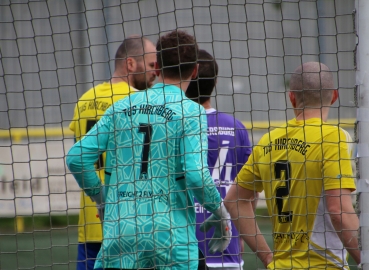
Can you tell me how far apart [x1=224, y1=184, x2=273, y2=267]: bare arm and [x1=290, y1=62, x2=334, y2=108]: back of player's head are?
538 mm

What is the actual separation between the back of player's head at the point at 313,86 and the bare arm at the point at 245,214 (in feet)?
1.77

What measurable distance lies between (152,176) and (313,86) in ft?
2.96

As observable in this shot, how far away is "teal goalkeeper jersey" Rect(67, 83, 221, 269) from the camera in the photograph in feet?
9.84

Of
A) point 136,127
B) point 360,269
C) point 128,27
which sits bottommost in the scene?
point 360,269

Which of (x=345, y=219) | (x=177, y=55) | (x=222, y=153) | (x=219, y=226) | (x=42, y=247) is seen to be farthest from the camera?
(x=42, y=247)

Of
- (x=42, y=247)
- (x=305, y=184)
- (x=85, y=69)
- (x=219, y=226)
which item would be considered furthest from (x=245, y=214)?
(x=85, y=69)

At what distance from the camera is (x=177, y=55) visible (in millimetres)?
3242

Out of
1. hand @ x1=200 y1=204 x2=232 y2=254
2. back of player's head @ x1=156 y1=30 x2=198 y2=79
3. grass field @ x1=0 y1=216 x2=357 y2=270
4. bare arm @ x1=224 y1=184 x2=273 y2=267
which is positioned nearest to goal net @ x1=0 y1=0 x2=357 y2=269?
grass field @ x1=0 y1=216 x2=357 y2=270

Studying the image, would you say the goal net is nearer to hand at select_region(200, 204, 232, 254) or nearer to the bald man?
hand at select_region(200, 204, 232, 254)

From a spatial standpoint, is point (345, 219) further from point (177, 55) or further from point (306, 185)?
point (177, 55)

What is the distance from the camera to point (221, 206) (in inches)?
129

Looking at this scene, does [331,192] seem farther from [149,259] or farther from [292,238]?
[149,259]

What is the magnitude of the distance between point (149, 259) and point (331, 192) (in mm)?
903

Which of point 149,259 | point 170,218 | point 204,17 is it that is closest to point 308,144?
point 170,218
